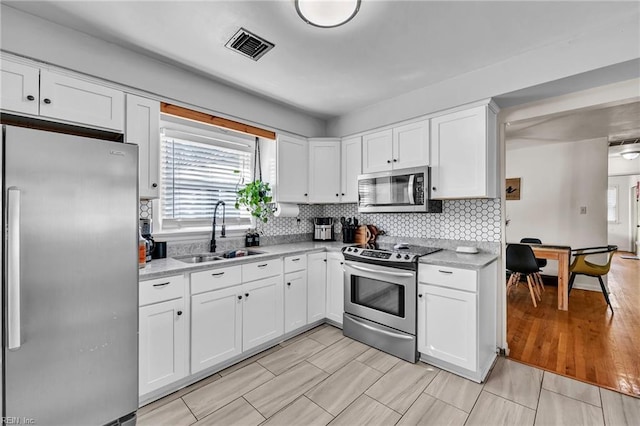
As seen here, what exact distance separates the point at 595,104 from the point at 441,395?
8.31ft

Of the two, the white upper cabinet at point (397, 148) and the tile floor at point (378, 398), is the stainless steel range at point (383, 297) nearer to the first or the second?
the tile floor at point (378, 398)

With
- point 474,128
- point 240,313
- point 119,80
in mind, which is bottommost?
point 240,313

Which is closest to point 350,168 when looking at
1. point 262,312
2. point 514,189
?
point 262,312

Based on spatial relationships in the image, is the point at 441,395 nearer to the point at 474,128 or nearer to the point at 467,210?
the point at 467,210

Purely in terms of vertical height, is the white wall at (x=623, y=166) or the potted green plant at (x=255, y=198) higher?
the white wall at (x=623, y=166)

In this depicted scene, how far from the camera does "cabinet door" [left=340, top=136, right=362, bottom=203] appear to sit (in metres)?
3.33

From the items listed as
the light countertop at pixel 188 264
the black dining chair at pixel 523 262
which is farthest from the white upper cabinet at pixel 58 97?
the black dining chair at pixel 523 262

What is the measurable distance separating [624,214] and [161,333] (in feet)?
38.1

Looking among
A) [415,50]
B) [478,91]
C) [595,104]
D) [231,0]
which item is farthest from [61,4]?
[595,104]

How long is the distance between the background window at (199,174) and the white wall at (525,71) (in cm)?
162

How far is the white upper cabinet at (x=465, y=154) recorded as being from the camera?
2.40m

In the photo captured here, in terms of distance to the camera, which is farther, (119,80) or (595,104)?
(595,104)

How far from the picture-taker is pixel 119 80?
6.66 ft

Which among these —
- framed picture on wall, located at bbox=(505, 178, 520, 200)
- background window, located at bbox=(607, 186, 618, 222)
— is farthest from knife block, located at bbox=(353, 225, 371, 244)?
background window, located at bbox=(607, 186, 618, 222)
